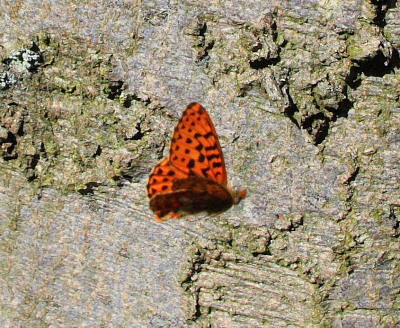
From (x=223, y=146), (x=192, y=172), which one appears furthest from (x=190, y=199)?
(x=223, y=146)

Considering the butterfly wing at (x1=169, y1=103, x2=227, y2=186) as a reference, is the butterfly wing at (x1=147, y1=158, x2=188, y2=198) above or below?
below

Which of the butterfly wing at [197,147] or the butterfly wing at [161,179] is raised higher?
the butterfly wing at [197,147]

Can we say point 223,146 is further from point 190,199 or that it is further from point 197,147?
point 190,199

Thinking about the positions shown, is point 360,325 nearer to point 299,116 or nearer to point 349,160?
point 349,160

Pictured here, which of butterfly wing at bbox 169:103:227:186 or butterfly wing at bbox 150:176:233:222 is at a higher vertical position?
butterfly wing at bbox 169:103:227:186

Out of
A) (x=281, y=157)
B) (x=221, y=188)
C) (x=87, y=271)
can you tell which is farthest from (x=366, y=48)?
(x=87, y=271)
